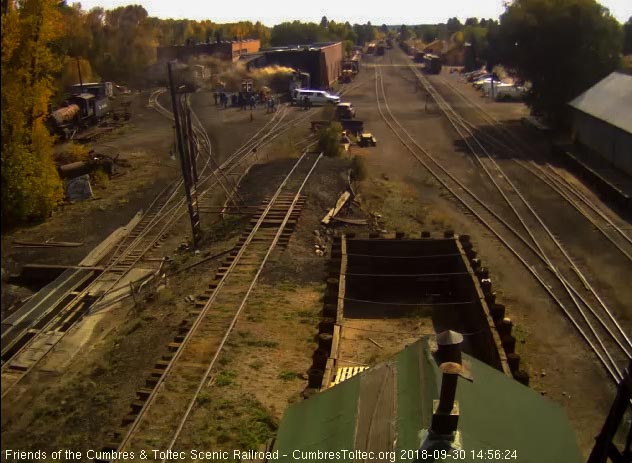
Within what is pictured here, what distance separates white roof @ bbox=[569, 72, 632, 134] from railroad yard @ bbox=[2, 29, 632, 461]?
10.7ft

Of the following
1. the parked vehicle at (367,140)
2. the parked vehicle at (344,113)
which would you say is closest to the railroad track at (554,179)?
the parked vehicle at (367,140)

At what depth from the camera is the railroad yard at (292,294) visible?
10.5 m

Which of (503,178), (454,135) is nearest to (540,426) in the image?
(503,178)

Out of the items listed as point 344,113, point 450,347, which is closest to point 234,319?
point 450,347

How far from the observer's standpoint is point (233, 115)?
4462 centimetres

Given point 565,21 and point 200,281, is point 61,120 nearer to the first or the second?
point 200,281

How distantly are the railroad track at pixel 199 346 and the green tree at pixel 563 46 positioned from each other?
24807mm

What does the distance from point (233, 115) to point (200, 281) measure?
101 ft

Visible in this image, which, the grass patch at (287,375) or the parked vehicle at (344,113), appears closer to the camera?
the grass patch at (287,375)

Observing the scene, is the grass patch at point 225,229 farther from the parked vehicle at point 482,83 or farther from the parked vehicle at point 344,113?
the parked vehicle at point 482,83

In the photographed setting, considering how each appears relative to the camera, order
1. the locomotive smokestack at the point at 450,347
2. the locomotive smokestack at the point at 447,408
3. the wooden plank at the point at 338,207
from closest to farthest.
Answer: the locomotive smokestack at the point at 447,408, the locomotive smokestack at the point at 450,347, the wooden plank at the point at 338,207

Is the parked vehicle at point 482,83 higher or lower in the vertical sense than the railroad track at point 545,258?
higher

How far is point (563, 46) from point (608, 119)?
32.7 feet

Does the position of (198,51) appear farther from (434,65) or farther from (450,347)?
(450,347)
